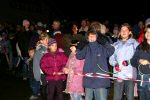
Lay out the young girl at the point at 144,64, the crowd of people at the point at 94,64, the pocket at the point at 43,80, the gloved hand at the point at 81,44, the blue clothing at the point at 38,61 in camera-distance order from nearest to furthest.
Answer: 1. the young girl at the point at 144,64
2. the crowd of people at the point at 94,64
3. the gloved hand at the point at 81,44
4. the pocket at the point at 43,80
5. the blue clothing at the point at 38,61

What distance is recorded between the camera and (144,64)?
706 centimetres

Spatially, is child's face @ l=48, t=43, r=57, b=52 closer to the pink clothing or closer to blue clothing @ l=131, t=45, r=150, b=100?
the pink clothing

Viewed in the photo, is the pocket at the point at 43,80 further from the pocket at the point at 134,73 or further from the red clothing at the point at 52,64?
the pocket at the point at 134,73

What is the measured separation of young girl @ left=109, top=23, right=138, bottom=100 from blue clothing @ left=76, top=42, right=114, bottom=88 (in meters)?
0.18

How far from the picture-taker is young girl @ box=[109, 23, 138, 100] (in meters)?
7.57

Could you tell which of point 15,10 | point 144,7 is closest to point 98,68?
point 15,10

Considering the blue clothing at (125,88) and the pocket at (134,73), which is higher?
the pocket at (134,73)

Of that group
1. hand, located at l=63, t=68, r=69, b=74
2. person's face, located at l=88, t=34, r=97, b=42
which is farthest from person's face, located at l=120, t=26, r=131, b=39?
hand, located at l=63, t=68, r=69, b=74

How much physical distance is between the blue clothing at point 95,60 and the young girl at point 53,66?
1058mm

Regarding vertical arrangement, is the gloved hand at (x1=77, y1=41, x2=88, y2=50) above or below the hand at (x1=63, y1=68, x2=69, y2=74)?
above

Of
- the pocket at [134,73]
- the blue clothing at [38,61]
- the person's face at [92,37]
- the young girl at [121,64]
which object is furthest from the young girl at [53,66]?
the pocket at [134,73]

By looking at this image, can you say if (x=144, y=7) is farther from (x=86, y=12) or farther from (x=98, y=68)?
(x=98, y=68)

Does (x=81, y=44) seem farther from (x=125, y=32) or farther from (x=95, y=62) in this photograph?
(x=125, y=32)

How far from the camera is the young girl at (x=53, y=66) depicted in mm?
8680
